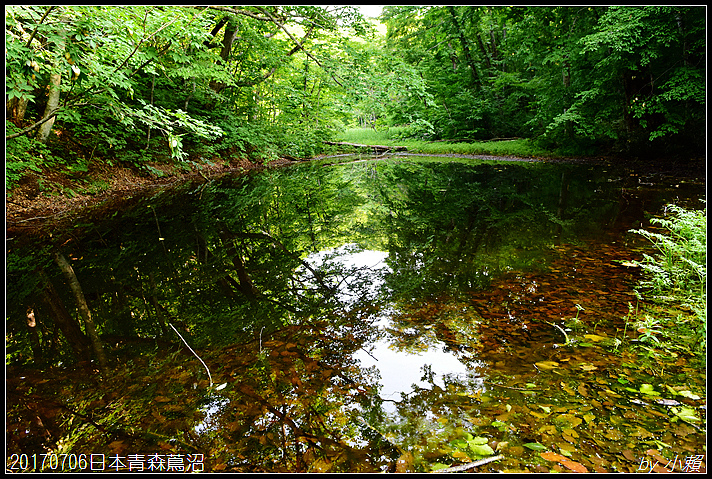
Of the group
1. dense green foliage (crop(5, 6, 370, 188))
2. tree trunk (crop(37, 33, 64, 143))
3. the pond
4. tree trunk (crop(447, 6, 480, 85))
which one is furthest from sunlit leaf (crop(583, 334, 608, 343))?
tree trunk (crop(447, 6, 480, 85))

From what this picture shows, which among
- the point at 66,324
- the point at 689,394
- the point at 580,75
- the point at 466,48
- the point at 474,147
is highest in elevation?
the point at 466,48

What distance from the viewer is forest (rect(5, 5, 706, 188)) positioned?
582 cm

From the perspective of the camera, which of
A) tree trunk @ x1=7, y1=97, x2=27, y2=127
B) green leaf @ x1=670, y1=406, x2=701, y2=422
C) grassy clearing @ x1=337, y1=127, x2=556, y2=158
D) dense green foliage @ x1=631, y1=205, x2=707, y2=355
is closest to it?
green leaf @ x1=670, y1=406, x2=701, y2=422

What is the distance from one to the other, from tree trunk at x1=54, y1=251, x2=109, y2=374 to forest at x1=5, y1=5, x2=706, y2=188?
2.12 m

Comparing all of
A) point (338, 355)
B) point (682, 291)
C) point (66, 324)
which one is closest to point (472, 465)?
point (338, 355)

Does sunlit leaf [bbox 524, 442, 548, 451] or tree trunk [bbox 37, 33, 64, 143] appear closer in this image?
sunlit leaf [bbox 524, 442, 548, 451]

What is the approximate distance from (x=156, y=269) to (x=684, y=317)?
5.63 metres

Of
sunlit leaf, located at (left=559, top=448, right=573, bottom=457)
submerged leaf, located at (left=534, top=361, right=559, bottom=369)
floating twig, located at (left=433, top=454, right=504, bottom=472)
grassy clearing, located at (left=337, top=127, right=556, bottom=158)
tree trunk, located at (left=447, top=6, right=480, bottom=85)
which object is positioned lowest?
submerged leaf, located at (left=534, top=361, right=559, bottom=369)

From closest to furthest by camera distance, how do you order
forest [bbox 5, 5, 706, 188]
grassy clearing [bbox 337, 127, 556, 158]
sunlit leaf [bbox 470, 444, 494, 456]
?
1. sunlit leaf [bbox 470, 444, 494, 456]
2. forest [bbox 5, 5, 706, 188]
3. grassy clearing [bbox 337, 127, 556, 158]

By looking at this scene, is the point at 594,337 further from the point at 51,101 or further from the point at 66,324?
the point at 51,101

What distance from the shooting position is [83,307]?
377 cm

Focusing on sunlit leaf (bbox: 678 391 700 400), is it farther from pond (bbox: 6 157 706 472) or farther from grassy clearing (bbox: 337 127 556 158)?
grassy clearing (bbox: 337 127 556 158)

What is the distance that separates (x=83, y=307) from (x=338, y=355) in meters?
2.77

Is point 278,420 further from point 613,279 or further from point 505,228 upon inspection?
point 505,228
